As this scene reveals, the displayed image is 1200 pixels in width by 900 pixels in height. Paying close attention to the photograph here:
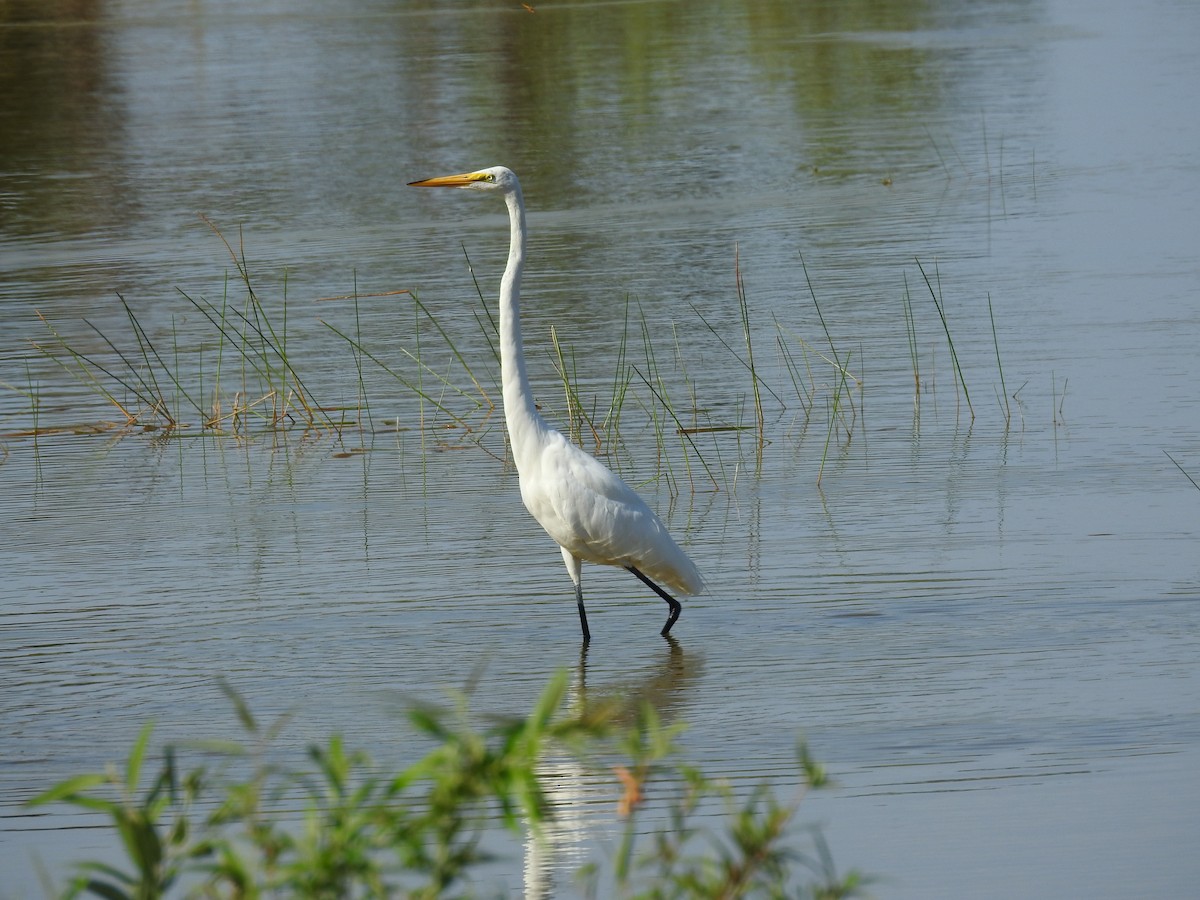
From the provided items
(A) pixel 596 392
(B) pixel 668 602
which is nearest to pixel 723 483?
(A) pixel 596 392

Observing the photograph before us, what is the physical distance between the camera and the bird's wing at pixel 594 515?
6.36 m

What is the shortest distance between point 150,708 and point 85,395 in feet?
17.2

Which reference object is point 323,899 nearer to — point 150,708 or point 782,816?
point 782,816

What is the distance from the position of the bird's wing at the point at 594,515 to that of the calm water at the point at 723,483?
34 centimetres

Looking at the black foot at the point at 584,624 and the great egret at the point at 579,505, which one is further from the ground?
the great egret at the point at 579,505

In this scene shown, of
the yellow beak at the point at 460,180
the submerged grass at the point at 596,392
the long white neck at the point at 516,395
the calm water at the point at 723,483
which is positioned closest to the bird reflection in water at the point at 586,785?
the calm water at the point at 723,483

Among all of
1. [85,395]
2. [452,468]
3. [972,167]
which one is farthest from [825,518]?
[972,167]

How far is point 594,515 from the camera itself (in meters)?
6.35

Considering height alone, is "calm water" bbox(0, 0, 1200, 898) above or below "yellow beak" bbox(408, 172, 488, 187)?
below

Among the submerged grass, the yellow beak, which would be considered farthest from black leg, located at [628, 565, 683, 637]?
the submerged grass

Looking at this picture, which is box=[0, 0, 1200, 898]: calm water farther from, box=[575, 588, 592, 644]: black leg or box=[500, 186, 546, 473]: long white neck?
box=[500, 186, 546, 473]: long white neck

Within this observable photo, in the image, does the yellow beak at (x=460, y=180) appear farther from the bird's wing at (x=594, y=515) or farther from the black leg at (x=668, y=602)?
the black leg at (x=668, y=602)

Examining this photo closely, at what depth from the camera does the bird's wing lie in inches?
250

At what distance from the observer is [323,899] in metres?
2.64
